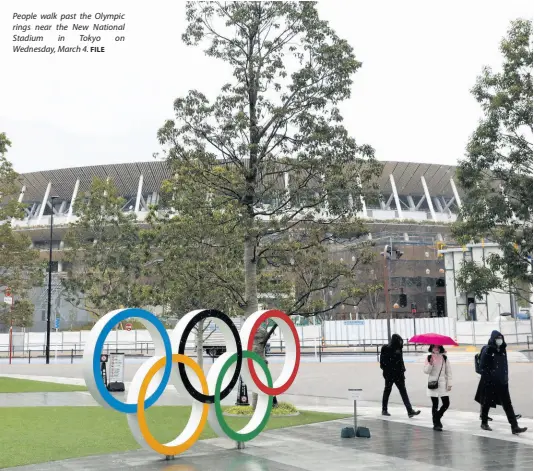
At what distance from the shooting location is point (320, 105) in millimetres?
15531

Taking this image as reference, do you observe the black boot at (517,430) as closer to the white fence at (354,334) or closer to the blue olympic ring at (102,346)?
the blue olympic ring at (102,346)

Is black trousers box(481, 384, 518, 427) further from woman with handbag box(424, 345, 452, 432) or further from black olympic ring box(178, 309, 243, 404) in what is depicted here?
black olympic ring box(178, 309, 243, 404)

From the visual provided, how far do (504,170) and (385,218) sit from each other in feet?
185

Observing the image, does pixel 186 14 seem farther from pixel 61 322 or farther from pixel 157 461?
pixel 61 322

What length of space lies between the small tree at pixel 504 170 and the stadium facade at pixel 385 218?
141 feet

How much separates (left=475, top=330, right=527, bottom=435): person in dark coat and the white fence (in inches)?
1222

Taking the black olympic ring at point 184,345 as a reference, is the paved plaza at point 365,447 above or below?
below

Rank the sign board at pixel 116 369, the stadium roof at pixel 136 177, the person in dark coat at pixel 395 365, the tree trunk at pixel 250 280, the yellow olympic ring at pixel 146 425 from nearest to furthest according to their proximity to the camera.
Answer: the yellow olympic ring at pixel 146 425 < the person in dark coat at pixel 395 365 < the tree trunk at pixel 250 280 < the sign board at pixel 116 369 < the stadium roof at pixel 136 177

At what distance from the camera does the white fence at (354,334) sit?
4491 cm

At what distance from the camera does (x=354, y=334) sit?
4744 centimetres

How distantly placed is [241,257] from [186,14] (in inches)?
299

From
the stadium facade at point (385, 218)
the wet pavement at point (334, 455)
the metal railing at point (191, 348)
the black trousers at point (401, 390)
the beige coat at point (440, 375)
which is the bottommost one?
the metal railing at point (191, 348)

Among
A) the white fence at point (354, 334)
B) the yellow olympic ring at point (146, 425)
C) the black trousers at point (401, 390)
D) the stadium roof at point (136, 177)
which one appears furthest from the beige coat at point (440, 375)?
the stadium roof at point (136, 177)

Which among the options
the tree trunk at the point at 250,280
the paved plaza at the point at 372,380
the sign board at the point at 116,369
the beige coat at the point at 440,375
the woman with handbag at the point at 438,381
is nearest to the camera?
the woman with handbag at the point at 438,381
